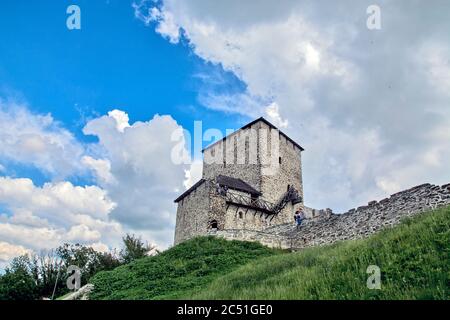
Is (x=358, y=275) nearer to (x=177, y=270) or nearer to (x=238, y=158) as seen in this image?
(x=177, y=270)

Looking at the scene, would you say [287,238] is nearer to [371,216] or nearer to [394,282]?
[371,216]

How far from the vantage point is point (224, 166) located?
1324 inches

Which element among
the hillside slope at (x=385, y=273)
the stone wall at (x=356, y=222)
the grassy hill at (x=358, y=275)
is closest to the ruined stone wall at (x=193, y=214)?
the stone wall at (x=356, y=222)

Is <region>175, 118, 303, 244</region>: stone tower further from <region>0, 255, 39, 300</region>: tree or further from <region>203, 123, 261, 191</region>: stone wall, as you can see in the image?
<region>0, 255, 39, 300</region>: tree

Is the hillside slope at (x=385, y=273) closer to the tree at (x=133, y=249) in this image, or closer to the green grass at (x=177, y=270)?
the green grass at (x=177, y=270)

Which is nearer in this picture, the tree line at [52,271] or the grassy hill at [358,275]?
the grassy hill at [358,275]

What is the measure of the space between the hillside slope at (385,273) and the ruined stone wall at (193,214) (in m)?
15.7

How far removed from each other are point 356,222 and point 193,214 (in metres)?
13.3

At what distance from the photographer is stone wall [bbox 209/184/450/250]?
12.6 meters

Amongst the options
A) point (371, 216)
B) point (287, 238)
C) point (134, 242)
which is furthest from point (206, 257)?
point (134, 242)

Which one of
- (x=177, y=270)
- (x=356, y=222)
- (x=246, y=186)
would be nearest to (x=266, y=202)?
(x=246, y=186)

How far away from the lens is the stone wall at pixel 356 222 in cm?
1257

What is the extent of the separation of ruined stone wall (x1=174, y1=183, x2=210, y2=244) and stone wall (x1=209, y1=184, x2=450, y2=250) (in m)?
5.36
